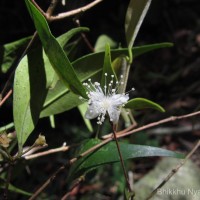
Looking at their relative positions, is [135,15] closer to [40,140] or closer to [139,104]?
[139,104]

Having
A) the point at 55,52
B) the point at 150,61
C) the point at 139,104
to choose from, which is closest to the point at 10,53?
the point at 55,52

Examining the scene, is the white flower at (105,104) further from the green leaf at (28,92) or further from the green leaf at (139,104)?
the green leaf at (28,92)

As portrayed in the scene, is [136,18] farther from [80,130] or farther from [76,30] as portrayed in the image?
[80,130]

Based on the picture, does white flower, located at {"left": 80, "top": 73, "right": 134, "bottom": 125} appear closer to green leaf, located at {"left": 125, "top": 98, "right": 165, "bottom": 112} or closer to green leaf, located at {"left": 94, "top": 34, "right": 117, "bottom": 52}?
green leaf, located at {"left": 125, "top": 98, "right": 165, "bottom": 112}

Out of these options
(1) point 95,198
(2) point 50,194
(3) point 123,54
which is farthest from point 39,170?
(3) point 123,54

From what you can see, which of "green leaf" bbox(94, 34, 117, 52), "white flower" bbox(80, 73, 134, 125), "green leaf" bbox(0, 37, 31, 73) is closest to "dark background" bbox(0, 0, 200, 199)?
"green leaf" bbox(94, 34, 117, 52)
